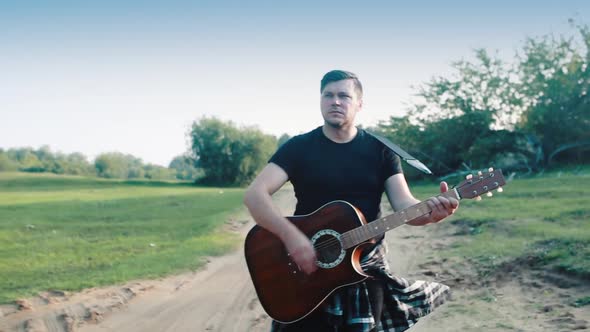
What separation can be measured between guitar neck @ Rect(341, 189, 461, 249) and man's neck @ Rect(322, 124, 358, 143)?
0.54 m

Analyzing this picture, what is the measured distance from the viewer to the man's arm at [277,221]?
280cm

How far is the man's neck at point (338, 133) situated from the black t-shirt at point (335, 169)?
0.09 feet

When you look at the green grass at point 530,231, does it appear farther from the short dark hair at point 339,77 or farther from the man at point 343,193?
the short dark hair at point 339,77

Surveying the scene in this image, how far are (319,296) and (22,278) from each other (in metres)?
5.97

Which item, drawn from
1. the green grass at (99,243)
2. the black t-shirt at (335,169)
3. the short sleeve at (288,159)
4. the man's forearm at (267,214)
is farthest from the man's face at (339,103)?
the green grass at (99,243)

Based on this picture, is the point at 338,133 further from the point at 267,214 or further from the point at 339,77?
the point at 267,214

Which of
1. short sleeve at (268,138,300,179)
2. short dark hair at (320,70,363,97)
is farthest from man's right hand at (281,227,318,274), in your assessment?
short dark hair at (320,70,363,97)

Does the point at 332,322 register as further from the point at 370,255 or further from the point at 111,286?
the point at 111,286

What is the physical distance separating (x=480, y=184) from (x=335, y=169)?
37.1 inches

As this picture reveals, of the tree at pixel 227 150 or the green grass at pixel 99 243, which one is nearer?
the green grass at pixel 99 243

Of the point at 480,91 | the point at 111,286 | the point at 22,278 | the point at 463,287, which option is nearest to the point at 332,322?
the point at 463,287

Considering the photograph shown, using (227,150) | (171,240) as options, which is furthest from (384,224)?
(227,150)

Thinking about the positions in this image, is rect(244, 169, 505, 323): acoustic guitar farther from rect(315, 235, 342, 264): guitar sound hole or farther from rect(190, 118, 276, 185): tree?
rect(190, 118, 276, 185): tree

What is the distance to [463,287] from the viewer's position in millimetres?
6043
